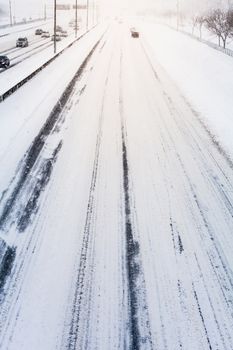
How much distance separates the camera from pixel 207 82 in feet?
95.5

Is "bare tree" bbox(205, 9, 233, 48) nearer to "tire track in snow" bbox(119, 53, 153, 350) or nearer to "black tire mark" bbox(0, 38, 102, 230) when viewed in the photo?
"black tire mark" bbox(0, 38, 102, 230)

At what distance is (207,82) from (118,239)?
A: 21534 mm

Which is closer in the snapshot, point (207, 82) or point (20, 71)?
point (207, 82)

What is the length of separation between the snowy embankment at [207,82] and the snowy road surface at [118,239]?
1498 mm

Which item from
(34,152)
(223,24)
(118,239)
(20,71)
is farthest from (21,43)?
(118,239)

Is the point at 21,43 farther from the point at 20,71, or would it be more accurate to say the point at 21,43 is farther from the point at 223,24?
the point at 223,24

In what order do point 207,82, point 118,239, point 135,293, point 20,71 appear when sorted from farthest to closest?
point 20,71 < point 207,82 < point 118,239 < point 135,293

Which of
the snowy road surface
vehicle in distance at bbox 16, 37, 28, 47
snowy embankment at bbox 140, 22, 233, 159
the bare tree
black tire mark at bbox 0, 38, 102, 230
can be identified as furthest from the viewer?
the bare tree

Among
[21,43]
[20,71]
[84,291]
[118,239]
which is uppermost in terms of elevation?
[21,43]

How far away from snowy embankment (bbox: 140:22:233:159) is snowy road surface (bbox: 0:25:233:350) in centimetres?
150

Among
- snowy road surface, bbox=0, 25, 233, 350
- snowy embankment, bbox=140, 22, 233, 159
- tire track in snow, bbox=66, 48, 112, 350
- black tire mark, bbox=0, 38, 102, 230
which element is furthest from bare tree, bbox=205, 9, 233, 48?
tire track in snow, bbox=66, 48, 112, 350

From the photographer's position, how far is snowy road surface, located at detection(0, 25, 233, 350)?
738cm

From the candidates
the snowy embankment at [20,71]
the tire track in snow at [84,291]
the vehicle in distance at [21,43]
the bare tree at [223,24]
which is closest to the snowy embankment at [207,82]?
the bare tree at [223,24]

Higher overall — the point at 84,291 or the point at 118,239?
the point at 118,239
